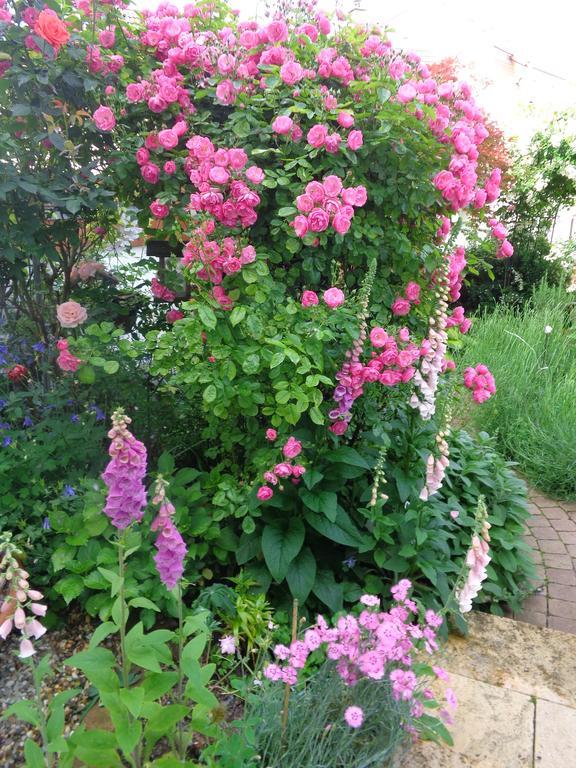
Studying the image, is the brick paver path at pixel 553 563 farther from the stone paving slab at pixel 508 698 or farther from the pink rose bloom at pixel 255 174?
the pink rose bloom at pixel 255 174

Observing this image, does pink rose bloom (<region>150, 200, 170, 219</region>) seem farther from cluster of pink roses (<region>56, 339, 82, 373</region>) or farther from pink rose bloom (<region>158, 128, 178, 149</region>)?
cluster of pink roses (<region>56, 339, 82, 373</region>)

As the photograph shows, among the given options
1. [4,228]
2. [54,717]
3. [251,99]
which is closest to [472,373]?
[251,99]

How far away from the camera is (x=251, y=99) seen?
2.31 meters

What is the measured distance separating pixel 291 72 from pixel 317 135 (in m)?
0.28

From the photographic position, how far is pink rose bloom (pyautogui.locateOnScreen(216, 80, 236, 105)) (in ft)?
7.48

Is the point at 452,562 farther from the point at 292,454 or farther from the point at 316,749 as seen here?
the point at 316,749

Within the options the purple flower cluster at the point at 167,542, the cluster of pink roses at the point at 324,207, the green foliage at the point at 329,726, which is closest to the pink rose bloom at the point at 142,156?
the cluster of pink roses at the point at 324,207

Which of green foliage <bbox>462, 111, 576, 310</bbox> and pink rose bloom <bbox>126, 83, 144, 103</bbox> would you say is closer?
→ pink rose bloom <bbox>126, 83, 144, 103</bbox>

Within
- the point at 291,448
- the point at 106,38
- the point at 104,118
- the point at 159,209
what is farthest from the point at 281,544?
the point at 106,38

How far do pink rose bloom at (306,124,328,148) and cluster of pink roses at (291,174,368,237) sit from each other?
0.16m

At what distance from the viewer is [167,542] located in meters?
1.27

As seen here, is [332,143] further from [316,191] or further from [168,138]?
[168,138]

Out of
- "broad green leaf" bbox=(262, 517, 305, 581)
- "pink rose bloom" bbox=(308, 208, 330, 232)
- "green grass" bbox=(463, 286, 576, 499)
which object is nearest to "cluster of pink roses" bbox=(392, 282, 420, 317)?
"pink rose bloom" bbox=(308, 208, 330, 232)

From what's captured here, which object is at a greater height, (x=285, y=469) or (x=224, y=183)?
(x=224, y=183)
